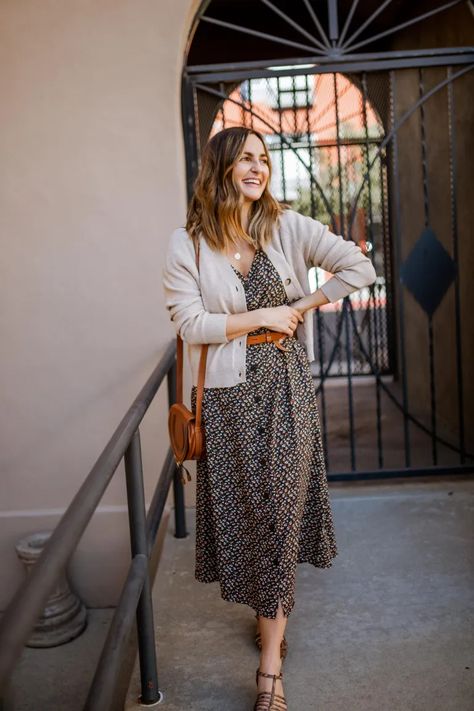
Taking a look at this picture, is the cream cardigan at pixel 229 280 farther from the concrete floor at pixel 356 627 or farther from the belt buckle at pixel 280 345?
the concrete floor at pixel 356 627

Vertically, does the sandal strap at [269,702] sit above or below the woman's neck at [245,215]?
below

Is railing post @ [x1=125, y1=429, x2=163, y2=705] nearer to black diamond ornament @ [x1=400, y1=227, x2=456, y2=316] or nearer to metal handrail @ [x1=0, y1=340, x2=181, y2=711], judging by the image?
metal handrail @ [x1=0, y1=340, x2=181, y2=711]

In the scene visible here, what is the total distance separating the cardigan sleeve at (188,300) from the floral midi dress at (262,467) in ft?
0.44

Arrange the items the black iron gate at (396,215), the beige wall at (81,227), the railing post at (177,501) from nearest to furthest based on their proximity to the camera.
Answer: the railing post at (177,501) < the beige wall at (81,227) < the black iron gate at (396,215)

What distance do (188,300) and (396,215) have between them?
2215mm

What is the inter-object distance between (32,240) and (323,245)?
2.05m

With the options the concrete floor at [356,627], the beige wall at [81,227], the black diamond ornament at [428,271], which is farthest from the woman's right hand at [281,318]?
the black diamond ornament at [428,271]

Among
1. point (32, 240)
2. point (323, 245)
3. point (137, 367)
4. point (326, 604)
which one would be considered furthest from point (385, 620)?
point (32, 240)

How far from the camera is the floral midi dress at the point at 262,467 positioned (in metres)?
2.30

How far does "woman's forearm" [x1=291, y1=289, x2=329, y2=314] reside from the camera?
239cm

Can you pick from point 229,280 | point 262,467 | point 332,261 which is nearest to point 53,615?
point 262,467

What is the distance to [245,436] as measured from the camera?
91.0 inches

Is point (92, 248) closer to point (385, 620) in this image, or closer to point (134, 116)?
point (134, 116)

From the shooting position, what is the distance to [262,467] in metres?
2.31
